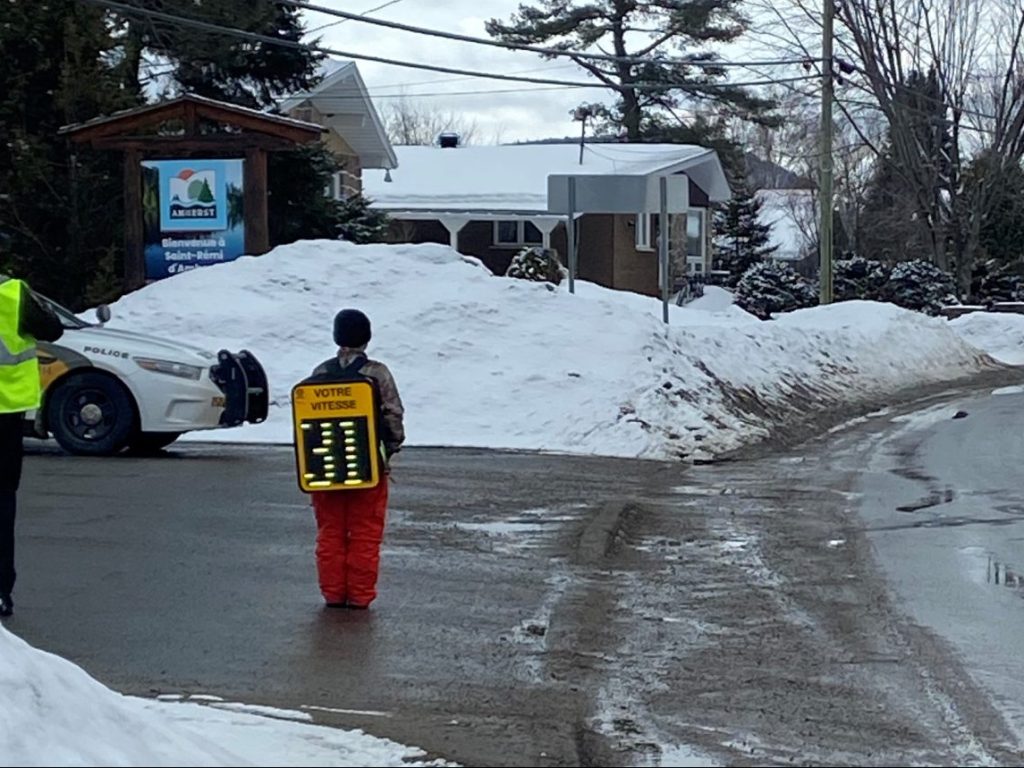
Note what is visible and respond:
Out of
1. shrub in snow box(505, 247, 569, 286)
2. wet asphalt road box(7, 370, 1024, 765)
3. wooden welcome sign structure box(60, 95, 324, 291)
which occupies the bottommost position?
wet asphalt road box(7, 370, 1024, 765)

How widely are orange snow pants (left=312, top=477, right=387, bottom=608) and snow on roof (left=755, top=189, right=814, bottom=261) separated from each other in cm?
6223

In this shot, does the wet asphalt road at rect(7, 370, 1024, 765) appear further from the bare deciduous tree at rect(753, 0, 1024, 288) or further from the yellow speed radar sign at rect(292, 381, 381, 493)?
the bare deciduous tree at rect(753, 0, 1024, 288)

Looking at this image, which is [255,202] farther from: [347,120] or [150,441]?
[347,120]

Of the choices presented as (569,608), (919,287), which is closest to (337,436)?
(569,608)

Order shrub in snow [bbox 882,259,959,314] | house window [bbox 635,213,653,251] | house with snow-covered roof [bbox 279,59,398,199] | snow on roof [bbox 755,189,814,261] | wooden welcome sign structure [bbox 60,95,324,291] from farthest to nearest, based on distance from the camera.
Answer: snow on roof [bbox 755,189,814,261], house window [bbox 635,213,653,251], shrub in snow [bbox 882,259,959,314], house with snow-covered roof [bbox 279,59,398,199], wooden welcome sign structure [bbox 60,95,324,291]

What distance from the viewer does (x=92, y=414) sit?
13.9 m

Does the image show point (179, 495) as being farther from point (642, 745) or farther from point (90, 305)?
point (90, 305)

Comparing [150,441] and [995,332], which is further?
[995,332]

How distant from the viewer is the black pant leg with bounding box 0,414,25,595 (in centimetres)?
808

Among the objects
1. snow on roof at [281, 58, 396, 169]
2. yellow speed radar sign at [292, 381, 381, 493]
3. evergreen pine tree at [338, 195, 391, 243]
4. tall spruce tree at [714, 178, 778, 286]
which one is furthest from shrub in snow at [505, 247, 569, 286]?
tall spruce tree at [714, 178, 778, 286]

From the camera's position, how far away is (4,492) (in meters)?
8.12

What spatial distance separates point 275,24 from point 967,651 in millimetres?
20302

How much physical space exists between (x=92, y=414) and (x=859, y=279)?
1325 inches

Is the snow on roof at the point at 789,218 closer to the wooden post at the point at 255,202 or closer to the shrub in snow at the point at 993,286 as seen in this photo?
the shrub in snow at the point at 993,286
